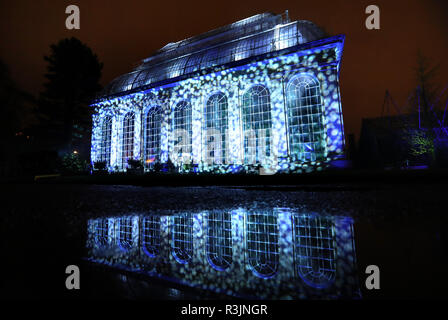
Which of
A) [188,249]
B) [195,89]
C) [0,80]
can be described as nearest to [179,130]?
[195,89]

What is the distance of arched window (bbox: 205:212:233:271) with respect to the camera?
1342mm

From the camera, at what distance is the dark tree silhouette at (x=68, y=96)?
83.2 ft

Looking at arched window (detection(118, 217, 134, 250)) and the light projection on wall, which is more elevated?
the light projection on wall

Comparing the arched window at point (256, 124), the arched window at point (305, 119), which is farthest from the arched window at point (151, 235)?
the arched window at point (256, 124)

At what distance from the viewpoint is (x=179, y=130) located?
58.9ft

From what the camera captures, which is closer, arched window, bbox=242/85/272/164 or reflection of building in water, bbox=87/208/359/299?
reflection of building in water, bbox=87/208/359/299

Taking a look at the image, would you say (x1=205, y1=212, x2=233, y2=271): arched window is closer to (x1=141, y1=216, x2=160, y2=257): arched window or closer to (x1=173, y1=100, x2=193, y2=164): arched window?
(x1=141, y1=216, x2=160, y2=257): arched window

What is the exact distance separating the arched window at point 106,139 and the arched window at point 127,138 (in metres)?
2.07

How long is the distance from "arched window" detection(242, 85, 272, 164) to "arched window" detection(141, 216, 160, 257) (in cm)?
1246

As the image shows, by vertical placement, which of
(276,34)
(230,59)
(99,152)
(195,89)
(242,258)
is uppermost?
(276,34)

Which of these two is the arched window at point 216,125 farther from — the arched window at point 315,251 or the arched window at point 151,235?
the arched window at point 315,251

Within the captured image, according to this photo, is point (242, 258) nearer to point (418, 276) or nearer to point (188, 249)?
point (188, 249)

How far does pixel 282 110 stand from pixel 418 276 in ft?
46.2

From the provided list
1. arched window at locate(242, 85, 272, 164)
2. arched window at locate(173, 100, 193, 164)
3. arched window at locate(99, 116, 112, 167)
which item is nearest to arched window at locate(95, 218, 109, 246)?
arched window at locate(242, 85, 272, 164)
